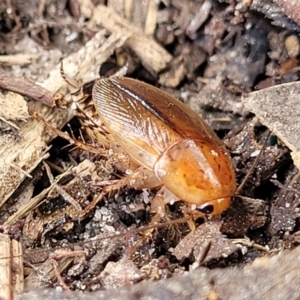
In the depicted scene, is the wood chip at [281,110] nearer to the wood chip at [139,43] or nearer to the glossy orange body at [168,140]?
the glossy orange body at [168,140]

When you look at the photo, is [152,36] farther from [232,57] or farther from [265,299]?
[265,299]

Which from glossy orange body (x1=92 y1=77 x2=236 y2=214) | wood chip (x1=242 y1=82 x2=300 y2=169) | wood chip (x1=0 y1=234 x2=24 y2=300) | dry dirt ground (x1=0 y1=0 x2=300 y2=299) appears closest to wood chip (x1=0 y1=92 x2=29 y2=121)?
dry dirt ground (x1=0 y1=0 x2=300 y2=299)

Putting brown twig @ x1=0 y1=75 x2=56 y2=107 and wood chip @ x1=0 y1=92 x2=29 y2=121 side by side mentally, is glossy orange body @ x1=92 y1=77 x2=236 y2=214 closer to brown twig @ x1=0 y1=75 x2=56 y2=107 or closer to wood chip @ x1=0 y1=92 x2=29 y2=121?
brown twig @ x1=0 y1=75 x2=56 y2=107

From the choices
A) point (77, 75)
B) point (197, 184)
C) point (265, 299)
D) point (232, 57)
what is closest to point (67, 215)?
point (197, 184)

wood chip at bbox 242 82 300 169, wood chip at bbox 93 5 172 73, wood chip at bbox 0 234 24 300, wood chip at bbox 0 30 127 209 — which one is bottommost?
wood chip at bbox 0 234 24 300

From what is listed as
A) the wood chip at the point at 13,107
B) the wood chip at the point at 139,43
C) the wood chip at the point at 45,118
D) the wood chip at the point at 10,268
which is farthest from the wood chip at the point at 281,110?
the wood chip at the point at 10,268

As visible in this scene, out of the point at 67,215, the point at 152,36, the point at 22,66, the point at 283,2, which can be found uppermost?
the point at 283,2
